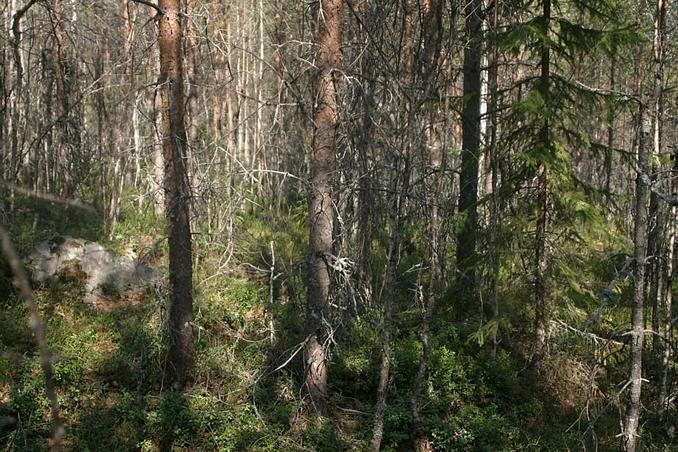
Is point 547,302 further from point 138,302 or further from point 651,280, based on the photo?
point 138,302

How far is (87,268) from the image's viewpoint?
1065 cm

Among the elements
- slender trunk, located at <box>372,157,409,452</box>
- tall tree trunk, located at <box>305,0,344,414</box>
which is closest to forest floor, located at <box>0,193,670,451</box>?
tall tree trunk, located at <box>305,0,344,414</box>

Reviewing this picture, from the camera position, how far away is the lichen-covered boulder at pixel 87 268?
1031 centimetres

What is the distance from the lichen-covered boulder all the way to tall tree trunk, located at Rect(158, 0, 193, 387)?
2.39 metres

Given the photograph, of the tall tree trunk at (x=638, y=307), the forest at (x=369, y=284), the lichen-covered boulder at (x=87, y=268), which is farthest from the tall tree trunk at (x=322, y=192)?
the lichen-covered boulder at (x=87, y=268)

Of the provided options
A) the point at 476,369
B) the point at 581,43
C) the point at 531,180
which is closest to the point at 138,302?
the point at 476,369

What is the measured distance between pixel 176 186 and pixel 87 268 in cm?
393

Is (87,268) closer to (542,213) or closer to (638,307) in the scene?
(542,213)

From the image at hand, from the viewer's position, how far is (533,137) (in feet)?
30.4

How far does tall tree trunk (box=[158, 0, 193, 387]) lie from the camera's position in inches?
301

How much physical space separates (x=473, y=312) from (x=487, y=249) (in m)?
1.80

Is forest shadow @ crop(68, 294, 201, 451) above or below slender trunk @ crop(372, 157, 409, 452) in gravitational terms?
below

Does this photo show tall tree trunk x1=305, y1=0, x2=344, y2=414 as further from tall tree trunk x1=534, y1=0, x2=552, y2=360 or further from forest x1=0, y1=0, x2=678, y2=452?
tall tree trunk x1=534, y1=0, x2=552, y2=360

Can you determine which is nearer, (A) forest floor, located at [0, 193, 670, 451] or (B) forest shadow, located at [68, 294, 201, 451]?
(B) forest shadow, located at [68, 294, 201, 451]
